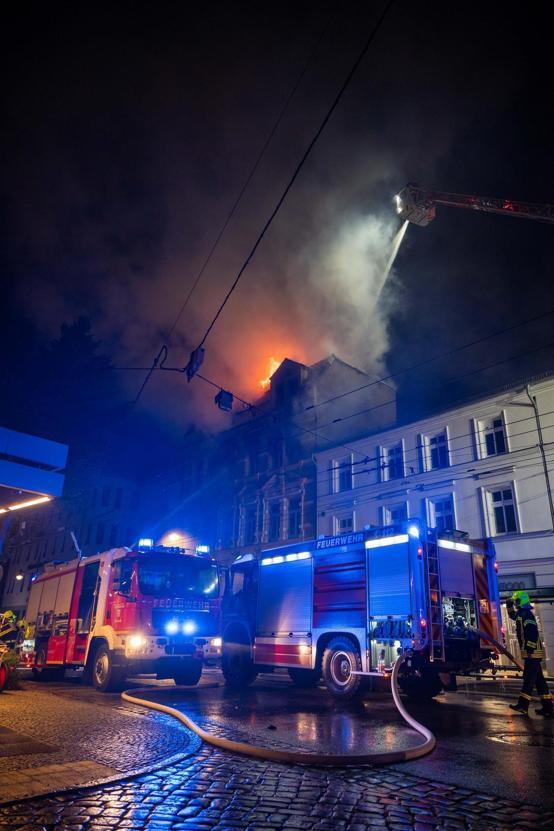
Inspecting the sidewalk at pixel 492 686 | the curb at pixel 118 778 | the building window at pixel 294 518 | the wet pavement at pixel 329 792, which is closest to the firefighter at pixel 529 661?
the wet pavement at pixel 329 792

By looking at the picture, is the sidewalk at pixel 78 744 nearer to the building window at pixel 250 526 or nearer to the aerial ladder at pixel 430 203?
the aerial ladder at pixel 430 203

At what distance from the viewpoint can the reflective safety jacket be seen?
893 cm

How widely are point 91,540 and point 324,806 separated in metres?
43.5

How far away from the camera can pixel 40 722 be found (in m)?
7.36

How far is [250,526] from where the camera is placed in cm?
3145

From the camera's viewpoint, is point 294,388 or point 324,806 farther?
point 294,388

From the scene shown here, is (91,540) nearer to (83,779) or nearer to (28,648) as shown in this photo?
(28,648)

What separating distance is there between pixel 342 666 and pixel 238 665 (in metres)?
3.89

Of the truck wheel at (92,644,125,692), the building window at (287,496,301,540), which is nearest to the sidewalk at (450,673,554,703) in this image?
the truck wheel at (92,644,125,692)

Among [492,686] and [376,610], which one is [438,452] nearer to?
[492,686]

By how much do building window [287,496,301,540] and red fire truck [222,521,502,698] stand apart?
15020 mm

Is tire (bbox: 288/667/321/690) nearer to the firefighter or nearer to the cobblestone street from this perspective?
the firefighter

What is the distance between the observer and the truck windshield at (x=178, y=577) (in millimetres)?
11914

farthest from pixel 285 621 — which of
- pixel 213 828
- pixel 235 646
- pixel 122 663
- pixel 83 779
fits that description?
pixel 213 828
